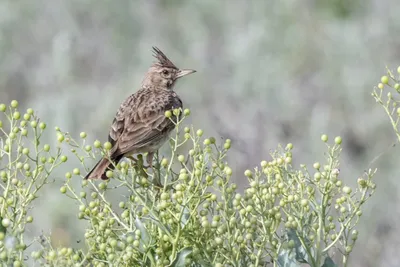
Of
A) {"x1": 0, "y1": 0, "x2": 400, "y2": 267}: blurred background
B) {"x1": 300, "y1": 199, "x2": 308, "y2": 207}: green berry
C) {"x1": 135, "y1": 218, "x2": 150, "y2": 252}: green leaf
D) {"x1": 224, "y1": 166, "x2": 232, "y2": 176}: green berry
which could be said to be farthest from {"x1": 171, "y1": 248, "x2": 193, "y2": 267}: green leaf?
{"x1": 0, "y1": 0, "x2": 400, "y2": 267}: blurred background

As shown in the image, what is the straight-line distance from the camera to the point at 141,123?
5.55 metres

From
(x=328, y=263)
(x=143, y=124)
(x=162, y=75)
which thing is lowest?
(x=328, y=263)

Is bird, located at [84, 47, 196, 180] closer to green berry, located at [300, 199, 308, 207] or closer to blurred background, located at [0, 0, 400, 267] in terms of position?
blurred background, located at [0, 0, 400, 267]

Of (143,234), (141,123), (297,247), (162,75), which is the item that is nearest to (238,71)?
(162,75)

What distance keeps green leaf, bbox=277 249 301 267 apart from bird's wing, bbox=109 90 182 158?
2.36m

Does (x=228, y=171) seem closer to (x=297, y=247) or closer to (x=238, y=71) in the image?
(x=297, y=247)

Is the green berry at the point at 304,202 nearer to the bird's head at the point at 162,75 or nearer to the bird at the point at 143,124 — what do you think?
the bird at the point at 143,124

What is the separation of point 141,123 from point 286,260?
108 inches

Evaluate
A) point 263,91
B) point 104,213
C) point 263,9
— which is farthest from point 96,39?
point 104,213

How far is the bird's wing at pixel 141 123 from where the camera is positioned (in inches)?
207

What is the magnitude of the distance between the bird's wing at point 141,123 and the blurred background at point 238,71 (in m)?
0.91

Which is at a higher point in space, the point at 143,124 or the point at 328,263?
the point at 143,124

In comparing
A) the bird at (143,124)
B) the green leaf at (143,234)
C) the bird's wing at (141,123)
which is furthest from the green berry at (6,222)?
the bird's wing at (141,123)

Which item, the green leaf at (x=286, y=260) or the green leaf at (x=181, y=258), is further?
the green leaf at (x=286, y=260)
